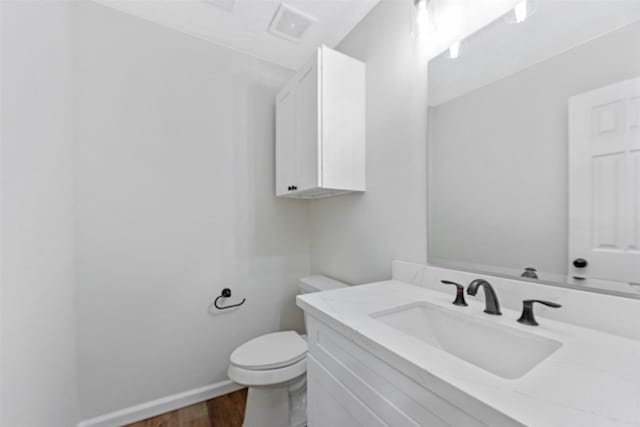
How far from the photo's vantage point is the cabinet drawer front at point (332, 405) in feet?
2.40

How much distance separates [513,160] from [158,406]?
2.22 meters

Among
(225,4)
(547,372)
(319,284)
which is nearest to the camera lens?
(547,372)

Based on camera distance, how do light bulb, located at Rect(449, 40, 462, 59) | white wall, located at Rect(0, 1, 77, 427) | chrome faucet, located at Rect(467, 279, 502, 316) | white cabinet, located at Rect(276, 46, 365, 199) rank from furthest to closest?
1. white cabinet, located at Rect(276, 46, 365, 199)
2. light bulb, located at Rect(449, 40, 462, 59)
3. chrome faucet, located at Rect(467, 279, 502, 316)
4. white wall, located at Rect(0, 1, 77, 427)

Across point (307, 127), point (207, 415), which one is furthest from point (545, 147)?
point (207, 415)

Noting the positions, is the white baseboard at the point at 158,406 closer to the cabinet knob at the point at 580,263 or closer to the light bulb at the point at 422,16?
Answer: the cabinet knob at the point at 580,263

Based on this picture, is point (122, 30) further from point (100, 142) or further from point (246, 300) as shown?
point (246, 300)

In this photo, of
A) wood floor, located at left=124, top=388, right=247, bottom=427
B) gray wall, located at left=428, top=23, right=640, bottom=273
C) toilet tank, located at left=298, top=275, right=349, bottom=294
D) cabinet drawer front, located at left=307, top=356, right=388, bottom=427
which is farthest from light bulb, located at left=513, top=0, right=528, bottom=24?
wood floor, located at left=124, top=388, right=247, bottom=427

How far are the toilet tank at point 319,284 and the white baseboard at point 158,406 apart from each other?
0.82 m

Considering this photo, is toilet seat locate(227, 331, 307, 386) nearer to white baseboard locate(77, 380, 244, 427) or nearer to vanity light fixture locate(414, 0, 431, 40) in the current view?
white baseboard locate(77, 380, 244, 427)

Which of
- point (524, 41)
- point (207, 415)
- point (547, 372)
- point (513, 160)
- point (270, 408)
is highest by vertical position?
point (524, 41)

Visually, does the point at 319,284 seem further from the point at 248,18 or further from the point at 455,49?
the point at 248,18

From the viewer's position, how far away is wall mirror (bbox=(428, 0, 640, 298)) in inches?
28.2

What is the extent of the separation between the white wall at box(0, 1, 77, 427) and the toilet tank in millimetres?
1238

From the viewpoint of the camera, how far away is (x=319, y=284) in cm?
178
